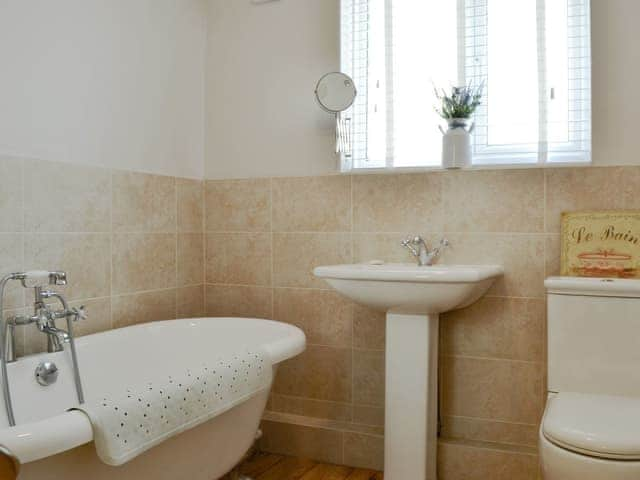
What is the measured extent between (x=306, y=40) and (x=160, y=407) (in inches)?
74.2

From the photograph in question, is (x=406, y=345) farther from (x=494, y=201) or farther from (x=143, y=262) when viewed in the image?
(x=143, y=262)

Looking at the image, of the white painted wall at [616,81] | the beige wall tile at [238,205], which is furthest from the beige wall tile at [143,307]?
the white painted wall at [616,81]

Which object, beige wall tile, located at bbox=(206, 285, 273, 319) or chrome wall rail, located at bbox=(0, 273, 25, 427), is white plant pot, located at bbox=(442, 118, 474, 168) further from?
chrome wall rail, located at bbox=(0, 273, 25, 427)

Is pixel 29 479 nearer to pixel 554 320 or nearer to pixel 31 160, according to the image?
pixel 31 160

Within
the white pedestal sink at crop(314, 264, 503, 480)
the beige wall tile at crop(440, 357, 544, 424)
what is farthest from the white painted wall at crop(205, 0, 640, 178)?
the beige wall tile at crop(440, 357, 544, 424)

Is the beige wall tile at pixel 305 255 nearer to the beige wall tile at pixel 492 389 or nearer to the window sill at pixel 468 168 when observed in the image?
the window sill at pixel 468 168

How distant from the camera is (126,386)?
1970 millimetres

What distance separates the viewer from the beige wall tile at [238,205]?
2734mm

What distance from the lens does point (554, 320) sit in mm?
1967

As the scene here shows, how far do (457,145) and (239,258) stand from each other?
3.85ft

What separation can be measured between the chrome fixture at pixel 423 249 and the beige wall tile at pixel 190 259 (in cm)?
104

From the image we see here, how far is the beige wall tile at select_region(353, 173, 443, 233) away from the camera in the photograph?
2.41 m

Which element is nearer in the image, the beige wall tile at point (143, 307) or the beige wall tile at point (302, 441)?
the beige wall tile at point (143, 307)

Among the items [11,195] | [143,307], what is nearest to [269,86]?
[143,307]
